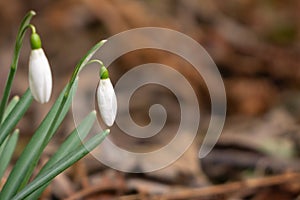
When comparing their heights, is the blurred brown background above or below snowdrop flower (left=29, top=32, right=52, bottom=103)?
above

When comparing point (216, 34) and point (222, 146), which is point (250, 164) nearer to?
point (222, 146)

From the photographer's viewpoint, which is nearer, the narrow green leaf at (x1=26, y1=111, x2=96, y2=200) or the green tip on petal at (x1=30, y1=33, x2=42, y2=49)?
the green tip on petal at (x1=30, y1=33, x2=42, y2=49)

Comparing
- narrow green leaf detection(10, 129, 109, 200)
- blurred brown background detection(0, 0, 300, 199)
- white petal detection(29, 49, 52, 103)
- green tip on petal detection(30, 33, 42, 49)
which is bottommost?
narrow green leaf detection(10, 129, 109, 200)

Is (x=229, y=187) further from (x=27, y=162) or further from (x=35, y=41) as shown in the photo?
(x=35, y=41)

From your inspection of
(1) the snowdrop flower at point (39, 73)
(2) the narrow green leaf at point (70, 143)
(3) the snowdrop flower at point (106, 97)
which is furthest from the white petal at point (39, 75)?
(2) the narrow green leaf at point (70, 143)

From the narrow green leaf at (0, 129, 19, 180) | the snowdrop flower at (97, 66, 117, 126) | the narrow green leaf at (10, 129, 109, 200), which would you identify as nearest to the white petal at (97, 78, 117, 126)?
the snowdrop flower at (97, 66, 117, 126)

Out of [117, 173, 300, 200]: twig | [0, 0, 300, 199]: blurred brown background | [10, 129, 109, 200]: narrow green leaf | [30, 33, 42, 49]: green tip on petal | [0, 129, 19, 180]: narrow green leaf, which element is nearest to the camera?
[30, 33, 42, 49]: green tip on petal

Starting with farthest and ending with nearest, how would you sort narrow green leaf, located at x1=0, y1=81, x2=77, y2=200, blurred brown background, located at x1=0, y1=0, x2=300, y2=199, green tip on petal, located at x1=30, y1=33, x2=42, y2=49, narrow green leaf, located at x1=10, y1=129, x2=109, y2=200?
blurred brown background, located at x1=0, y1=0, x2=300, y2=199, narrow green leaf, located at x1=0, y1=81, x2=77, y2=200, narrow green leaf, located at x1=10, y1=129, x2=109, y2=200, green tip on petal, located at x1=30, y1=33, x2=42, y2=49

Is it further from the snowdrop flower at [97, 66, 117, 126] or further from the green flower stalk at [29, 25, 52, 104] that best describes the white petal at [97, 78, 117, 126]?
the green flower stalk at [29, 25, 52, 104]

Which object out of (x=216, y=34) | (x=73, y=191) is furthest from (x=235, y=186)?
(x=216, y=34)
